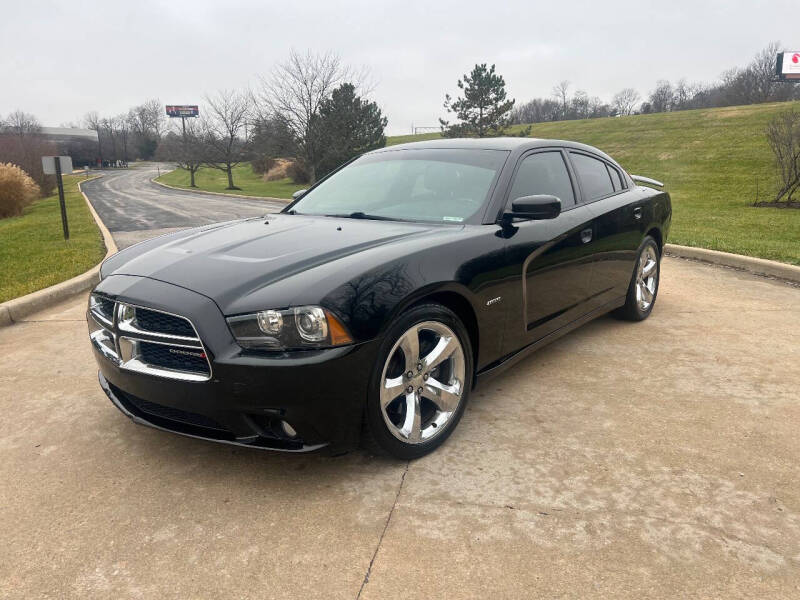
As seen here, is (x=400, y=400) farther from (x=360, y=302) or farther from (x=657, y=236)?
(x=657, y=236)

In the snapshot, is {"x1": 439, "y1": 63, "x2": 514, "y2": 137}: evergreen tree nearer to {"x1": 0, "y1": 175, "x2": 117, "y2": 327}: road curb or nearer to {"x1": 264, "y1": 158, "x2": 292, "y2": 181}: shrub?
{"x1": 264, "y1": 158, "x2": 292, "y2": 181}: shrub

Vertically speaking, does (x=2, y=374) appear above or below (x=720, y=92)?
below

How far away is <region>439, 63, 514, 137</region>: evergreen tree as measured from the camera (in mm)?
43969

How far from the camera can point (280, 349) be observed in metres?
2.34

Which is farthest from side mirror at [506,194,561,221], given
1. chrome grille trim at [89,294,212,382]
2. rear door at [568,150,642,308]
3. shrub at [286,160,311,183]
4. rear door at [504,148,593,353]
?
shrub at [286,160,311,183]

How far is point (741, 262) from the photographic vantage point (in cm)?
728

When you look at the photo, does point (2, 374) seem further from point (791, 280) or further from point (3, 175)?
point (3, 175)

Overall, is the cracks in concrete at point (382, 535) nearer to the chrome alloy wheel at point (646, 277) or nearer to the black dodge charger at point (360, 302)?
the black dodge charger at point (360, 302)

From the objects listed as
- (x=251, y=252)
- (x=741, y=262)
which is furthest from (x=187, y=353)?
(x=741, y=262)

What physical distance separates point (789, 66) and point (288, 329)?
2972 inches

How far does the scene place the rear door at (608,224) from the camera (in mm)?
4152

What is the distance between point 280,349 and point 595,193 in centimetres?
294

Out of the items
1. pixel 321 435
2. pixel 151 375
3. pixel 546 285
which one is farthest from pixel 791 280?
pixel 151 375

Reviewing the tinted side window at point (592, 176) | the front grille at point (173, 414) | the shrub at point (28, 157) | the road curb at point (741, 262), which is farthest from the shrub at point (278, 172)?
the front grille at point (173, 414)
